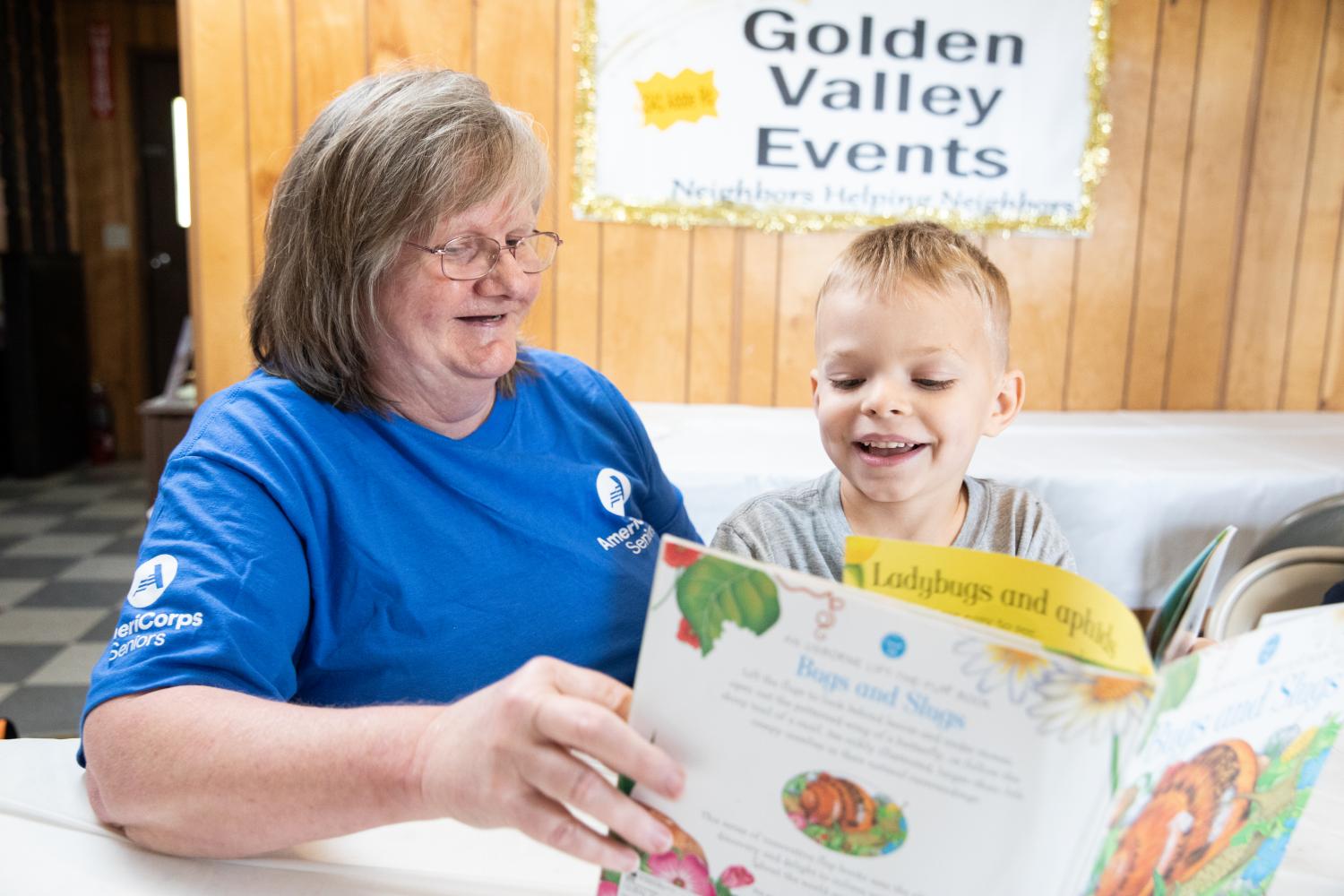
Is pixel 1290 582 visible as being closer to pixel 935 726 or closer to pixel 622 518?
pixel 622 518

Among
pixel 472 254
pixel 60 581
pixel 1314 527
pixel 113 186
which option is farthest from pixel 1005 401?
pixel 113 186

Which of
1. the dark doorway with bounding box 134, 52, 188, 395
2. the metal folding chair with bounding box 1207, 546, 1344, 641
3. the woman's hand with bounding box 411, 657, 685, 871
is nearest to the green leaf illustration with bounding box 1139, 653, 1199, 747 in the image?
the woman's hand with bounding box 411, 657, 685, 871

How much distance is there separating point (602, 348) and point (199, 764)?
2095 mm

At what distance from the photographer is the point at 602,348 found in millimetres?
2732

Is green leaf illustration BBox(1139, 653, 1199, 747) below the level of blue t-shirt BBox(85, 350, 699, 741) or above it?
above

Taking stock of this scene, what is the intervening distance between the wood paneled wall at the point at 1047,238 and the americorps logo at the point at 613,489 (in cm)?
153

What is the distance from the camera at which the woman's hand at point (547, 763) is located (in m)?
0.56

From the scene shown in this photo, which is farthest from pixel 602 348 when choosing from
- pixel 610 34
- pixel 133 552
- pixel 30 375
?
pixel 30 375

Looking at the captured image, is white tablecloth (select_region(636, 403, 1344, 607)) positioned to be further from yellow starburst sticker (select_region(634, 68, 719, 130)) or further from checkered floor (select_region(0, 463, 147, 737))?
checkered floor (select_region(0, 463, 147, 737))

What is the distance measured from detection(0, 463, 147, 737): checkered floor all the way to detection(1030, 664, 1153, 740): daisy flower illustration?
7.93 ft

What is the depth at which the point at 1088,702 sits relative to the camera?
474 millimetres

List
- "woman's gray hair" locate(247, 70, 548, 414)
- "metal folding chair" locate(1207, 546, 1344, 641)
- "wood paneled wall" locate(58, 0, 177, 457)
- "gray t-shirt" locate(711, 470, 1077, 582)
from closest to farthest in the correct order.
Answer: "woman's gray hair" locate(247, 70, 548, 414)
"gray t-shirt" locate(711, 470, 1077, 582)
"metal folding chair" locate(1207, 546, 1344, 641)
"wood paneled wall" locate(58, 0, 177, 457)

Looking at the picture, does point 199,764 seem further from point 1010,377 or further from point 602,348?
point 602,348

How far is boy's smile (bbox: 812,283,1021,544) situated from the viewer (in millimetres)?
1056
